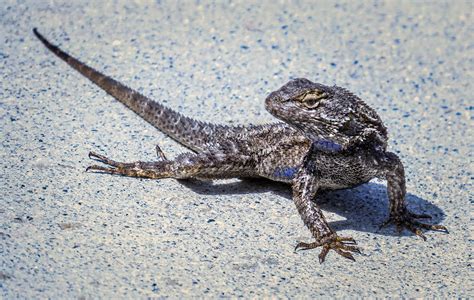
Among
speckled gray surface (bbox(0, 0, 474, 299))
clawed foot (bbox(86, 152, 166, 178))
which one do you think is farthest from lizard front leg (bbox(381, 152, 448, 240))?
clawed foot (bbox(86, 152, 166, 178))

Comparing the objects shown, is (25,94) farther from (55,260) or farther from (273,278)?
(273,278)

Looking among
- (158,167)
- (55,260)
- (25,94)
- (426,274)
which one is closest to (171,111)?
(158,167)

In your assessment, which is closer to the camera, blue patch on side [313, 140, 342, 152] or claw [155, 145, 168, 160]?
blue patch on side [313, 140, 342, 152]

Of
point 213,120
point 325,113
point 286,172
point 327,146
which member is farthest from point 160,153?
point 325,113

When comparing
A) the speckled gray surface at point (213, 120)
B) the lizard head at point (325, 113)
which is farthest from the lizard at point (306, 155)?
the speckled gray surface at point (213, 120)

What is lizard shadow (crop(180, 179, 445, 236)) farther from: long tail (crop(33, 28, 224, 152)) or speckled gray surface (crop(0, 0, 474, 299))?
long tail (crop(33, 28, 224, 152))

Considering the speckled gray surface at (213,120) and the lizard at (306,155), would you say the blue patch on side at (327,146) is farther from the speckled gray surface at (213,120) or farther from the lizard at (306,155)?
the speckled gray surface at (213,120)

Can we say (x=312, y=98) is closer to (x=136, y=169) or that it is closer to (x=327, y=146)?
(x=327, y=146)
